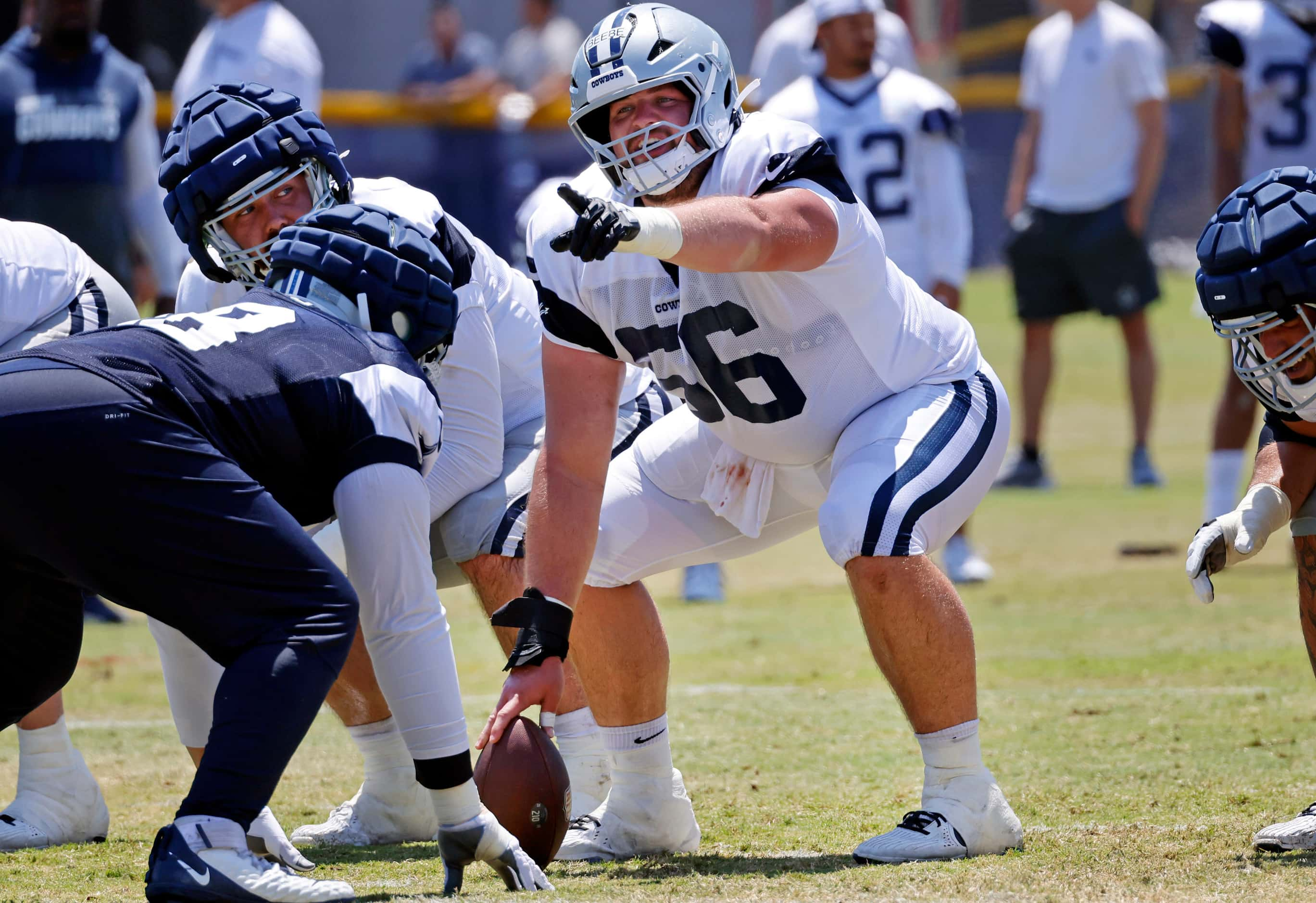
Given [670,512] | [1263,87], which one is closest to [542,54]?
[1263,87]

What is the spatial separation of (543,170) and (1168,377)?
5.65 metres

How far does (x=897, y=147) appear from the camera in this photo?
304 inches

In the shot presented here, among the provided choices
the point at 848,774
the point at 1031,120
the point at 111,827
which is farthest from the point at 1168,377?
the point at 111,827

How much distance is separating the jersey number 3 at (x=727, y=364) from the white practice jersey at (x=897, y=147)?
12.1 feet

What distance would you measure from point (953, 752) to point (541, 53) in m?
12.6

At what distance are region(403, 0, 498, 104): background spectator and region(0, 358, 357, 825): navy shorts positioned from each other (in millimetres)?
12373

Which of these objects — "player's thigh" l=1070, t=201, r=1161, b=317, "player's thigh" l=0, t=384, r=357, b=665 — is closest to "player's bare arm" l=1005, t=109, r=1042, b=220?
"player's thigh" l=1070, t=201, r=1161, b=317

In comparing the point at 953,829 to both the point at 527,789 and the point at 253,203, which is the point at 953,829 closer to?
the point at 527,789

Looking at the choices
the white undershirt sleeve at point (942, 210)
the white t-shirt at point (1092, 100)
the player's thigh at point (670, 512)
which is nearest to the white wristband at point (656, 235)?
the player's thigh at point (670, 512)

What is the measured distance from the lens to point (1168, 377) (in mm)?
15258

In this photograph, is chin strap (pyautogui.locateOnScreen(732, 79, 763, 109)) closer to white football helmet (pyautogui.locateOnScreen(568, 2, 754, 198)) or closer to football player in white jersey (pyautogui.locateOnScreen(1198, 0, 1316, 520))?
white football helmet (pyautogui.locateOnScreen(568, 2, 754, 198))

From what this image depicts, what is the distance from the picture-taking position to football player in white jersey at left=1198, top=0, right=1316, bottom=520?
25.4ft

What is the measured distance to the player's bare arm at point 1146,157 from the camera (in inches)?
392

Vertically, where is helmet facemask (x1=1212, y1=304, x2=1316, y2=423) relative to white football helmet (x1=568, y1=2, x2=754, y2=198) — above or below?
below
